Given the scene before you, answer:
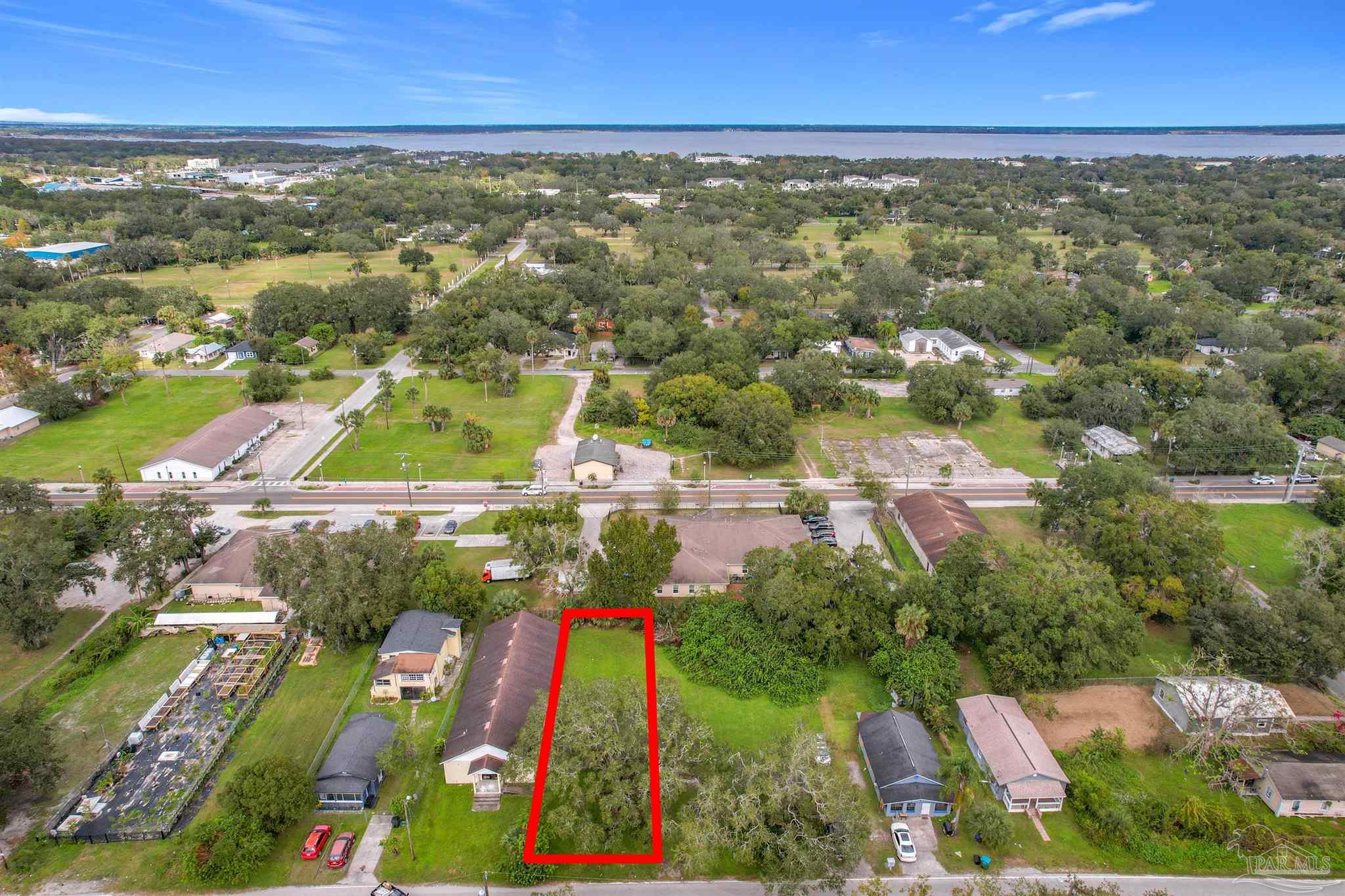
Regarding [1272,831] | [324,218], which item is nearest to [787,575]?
[1272,831]

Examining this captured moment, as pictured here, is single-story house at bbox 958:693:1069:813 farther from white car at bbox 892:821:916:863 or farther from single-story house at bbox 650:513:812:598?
single-story house at bbox 650:513:812:598

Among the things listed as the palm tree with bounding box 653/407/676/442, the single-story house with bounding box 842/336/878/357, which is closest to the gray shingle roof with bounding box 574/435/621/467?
the palm tree with bounding box 653/407/676/442

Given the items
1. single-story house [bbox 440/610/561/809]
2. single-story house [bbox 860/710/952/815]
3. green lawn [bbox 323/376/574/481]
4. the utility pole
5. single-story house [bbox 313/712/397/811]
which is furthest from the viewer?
green lawn [bbox 323/376/574/481]

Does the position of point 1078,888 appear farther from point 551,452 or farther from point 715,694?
point 551,452

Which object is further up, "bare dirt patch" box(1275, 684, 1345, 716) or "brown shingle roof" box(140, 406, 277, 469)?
"brown shingle roof" box(140, 406, 277, 469)

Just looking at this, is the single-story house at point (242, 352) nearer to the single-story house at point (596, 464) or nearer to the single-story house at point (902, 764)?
the single-story house at point (596, 464)

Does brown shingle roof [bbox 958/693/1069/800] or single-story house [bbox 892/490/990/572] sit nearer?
brown shingle roof [bbox 958/693/1069/800]

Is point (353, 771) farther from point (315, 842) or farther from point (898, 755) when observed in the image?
point (898, 755)

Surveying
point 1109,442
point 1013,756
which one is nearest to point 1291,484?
point 1109,442

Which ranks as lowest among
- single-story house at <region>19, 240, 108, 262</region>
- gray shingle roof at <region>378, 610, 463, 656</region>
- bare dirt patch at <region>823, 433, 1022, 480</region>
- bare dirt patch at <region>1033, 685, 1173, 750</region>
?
bare dirt patch at <region>1033, 685, 1173, 750</region>
